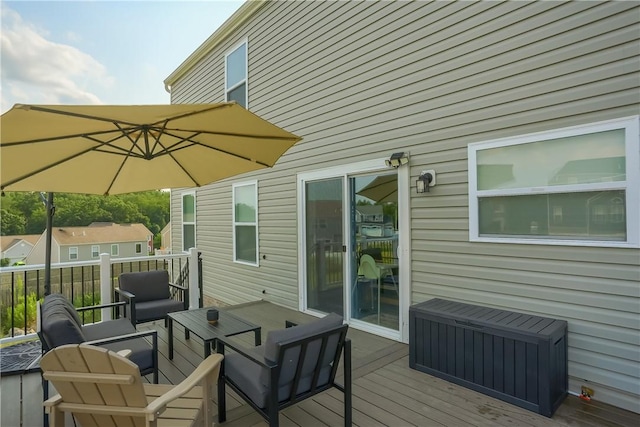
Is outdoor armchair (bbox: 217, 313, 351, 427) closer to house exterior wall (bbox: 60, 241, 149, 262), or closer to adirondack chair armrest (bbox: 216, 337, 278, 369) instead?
adirondack chair armrest (bbox: 216, 337, 278, 369)

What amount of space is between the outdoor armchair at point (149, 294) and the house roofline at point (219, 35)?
5.08 metres

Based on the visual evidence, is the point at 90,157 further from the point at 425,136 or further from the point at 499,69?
the point at 499,69

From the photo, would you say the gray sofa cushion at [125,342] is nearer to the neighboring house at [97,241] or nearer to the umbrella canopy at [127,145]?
the umbrella canopy at [127,145]

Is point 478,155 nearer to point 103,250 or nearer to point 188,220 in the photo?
point 188,220

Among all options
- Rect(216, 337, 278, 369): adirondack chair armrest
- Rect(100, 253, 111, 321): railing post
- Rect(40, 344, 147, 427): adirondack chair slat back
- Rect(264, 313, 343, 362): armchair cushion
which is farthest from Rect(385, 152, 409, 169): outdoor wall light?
Rect(100, 253, 111, 321): railing post

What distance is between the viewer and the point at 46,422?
2258 millimetres

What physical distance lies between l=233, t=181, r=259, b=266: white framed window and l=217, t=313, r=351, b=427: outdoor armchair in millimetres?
4077

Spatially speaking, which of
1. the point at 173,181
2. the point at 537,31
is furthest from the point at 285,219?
the point at 537,31

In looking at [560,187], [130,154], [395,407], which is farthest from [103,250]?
[560,187]

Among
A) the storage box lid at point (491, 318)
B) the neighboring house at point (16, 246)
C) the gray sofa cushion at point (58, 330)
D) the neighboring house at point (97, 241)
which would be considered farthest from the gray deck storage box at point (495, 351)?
the neighboring house at point (16, 246)

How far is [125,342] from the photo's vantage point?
9.30 feet

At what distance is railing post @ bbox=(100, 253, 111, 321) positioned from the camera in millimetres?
4567

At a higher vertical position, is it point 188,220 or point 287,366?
point 188,220

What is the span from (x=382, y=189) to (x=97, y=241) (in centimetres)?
3450
